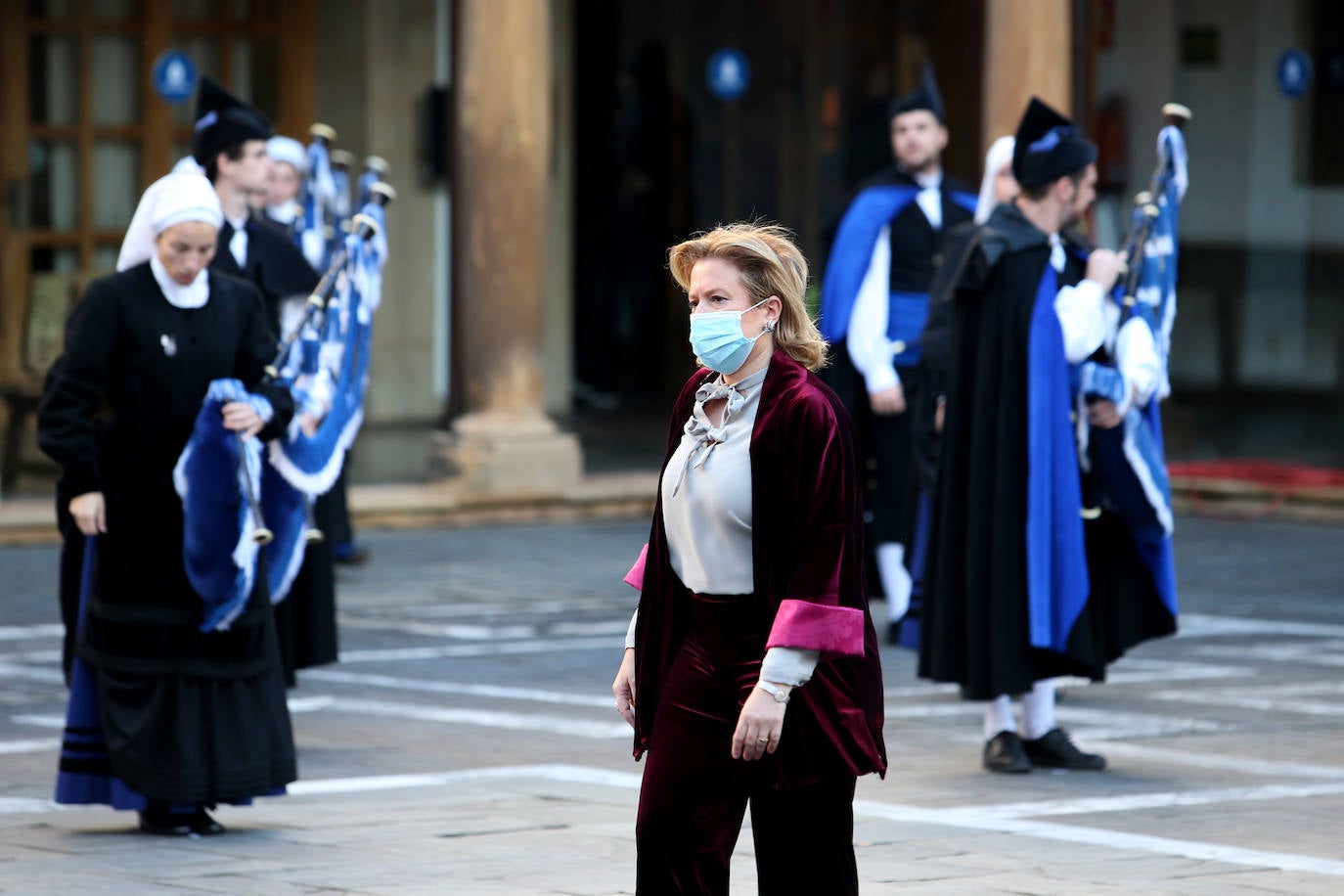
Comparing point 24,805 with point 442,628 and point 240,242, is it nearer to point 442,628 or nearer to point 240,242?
point 240,242

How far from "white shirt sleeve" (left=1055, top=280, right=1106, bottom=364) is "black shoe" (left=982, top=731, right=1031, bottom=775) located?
3.95 feet

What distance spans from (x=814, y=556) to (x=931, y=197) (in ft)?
21.0

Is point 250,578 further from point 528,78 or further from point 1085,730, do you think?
point 528,78

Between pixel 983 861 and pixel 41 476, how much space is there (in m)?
9.28

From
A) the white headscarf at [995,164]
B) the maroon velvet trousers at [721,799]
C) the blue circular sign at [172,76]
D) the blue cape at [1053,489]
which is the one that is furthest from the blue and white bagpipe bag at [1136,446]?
the blue circular sign at [172,76]

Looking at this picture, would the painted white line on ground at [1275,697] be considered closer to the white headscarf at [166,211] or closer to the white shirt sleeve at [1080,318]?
the white shirt sleeve at [1080,318]

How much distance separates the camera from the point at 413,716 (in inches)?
382

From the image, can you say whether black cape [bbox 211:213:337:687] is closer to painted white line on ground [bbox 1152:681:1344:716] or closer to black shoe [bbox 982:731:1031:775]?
black shoe [bbox 982:731:1031:775]

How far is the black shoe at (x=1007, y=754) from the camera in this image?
28.1 feet

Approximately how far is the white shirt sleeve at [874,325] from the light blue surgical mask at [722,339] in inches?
232

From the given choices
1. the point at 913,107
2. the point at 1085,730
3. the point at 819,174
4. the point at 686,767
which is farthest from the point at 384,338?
the point at 686,767

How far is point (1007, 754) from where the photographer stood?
8.59 metres

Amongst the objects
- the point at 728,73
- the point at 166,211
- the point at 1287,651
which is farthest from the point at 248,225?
the point at 728,73

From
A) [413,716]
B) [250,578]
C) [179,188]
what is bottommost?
[413,716]
